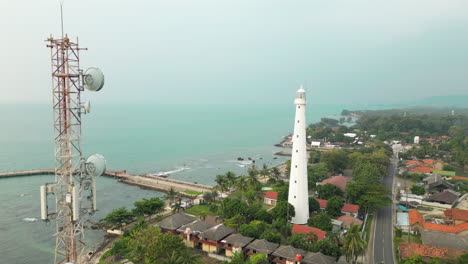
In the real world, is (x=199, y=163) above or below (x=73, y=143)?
below

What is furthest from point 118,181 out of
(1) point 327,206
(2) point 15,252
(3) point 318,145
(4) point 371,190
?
(3) point 318,145

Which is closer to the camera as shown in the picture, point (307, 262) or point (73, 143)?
point (73, 143)

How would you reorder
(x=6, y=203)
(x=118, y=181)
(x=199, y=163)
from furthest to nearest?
(x=199, y=163) → (x=118, y=181) → (x=6, y=203)

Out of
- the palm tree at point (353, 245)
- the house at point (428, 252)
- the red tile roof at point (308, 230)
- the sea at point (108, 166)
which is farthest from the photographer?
the sea at point (108, 166)

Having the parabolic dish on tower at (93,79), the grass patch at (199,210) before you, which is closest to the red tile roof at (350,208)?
the grass patch at (199,210)

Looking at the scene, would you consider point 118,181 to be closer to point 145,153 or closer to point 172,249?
point 145,153

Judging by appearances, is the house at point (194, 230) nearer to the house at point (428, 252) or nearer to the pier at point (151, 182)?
the house at point (428, 252)
